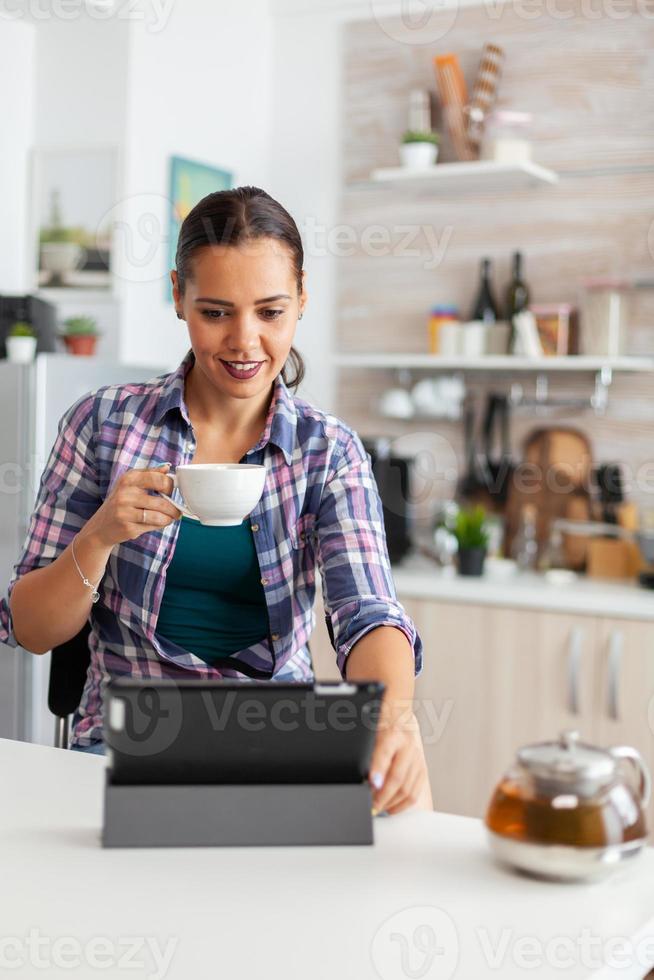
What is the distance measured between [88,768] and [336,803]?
1.25ft

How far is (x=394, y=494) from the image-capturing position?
3482 mm

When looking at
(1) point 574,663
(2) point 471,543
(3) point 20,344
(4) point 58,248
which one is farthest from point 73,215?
(1) point 574,663

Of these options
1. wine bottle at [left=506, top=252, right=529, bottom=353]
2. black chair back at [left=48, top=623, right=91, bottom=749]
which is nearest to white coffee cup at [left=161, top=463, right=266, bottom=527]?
black chair back at [left=48, top=623, right=91, bottom=749]

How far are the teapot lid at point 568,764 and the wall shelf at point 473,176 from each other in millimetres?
2552

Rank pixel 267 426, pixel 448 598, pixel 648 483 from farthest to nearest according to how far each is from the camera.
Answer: pixel 648 483
pixel 448 598
pixel 267 426

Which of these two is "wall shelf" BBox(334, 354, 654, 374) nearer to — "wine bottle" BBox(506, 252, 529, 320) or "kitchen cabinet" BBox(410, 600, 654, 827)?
"wine bottle" BBox(506, 252, 529, 320)

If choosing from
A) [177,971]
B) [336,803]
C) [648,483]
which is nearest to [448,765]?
[648,483]

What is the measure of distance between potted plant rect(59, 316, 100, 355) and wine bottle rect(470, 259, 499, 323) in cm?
118

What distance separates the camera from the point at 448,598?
123 inches

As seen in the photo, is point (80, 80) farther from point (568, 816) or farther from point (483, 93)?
point (568, 816)

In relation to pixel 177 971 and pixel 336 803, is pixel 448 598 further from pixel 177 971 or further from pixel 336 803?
pixel 177 971

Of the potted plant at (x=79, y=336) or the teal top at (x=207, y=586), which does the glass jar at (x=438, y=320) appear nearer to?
the potted plant at (x=79, y=336)

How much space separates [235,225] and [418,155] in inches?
82.9

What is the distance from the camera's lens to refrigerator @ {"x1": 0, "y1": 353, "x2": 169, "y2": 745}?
9.61 ft
